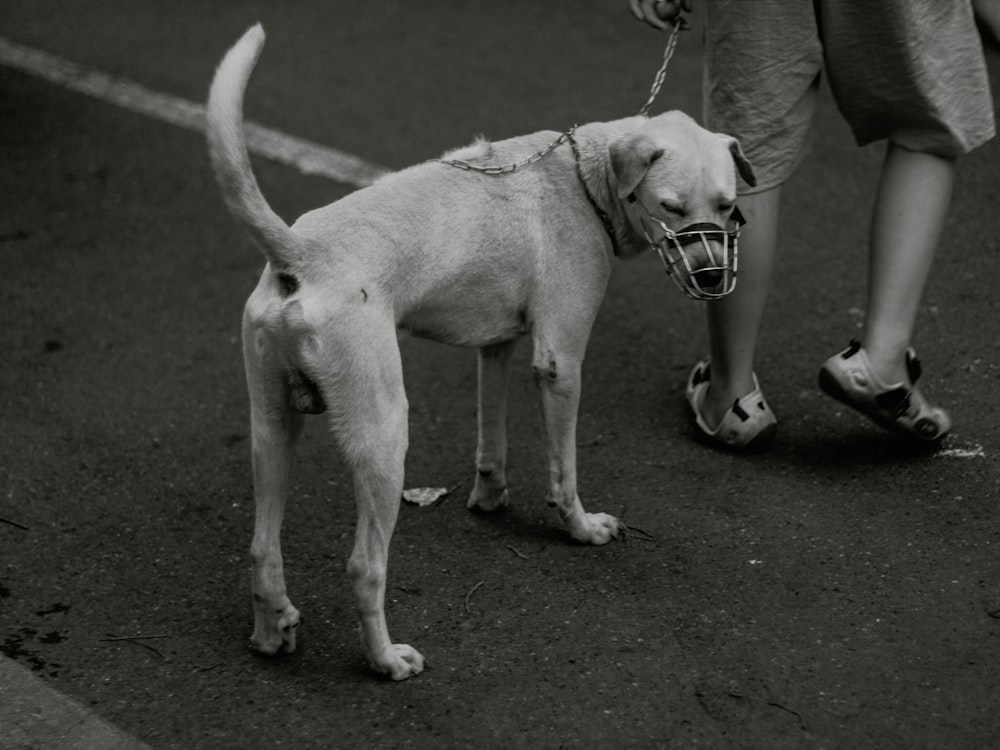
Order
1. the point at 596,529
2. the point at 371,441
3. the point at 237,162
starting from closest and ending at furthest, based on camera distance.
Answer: the point at 237,162
the point at 371,441
the point at 596,529

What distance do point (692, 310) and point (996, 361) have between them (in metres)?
1.13

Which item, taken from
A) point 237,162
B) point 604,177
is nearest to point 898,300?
point 604,177

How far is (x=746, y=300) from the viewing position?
12.8ft

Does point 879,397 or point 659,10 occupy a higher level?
point 659,10

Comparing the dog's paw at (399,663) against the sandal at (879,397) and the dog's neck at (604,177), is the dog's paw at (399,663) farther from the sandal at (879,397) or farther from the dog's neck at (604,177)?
the sandal at (879,397)

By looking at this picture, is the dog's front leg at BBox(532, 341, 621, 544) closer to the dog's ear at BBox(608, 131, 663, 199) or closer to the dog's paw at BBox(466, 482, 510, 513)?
the dog's paw at BBox(466, 482, 510, 513)

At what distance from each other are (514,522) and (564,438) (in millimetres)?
430

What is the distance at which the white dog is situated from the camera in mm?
2869

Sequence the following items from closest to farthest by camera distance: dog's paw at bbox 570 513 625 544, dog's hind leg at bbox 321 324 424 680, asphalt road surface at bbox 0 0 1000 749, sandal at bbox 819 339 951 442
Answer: dog's hind leg at bbox 321 324 424 680 → asphalt road surface at bbox 0 0 1000 749 → dog's paw at bbox 570 513 625 544 → sandal at bbox 819 339 951 442

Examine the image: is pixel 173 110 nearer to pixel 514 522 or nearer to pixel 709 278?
pixel 514 522

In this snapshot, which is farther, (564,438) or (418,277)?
(564,438)

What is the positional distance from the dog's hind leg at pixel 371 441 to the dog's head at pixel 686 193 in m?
0.72

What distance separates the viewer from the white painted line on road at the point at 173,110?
6191 millimetres

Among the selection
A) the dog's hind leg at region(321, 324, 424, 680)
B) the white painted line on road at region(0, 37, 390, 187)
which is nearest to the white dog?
the dog's hind leg at region(321, 324, 424, 680)
